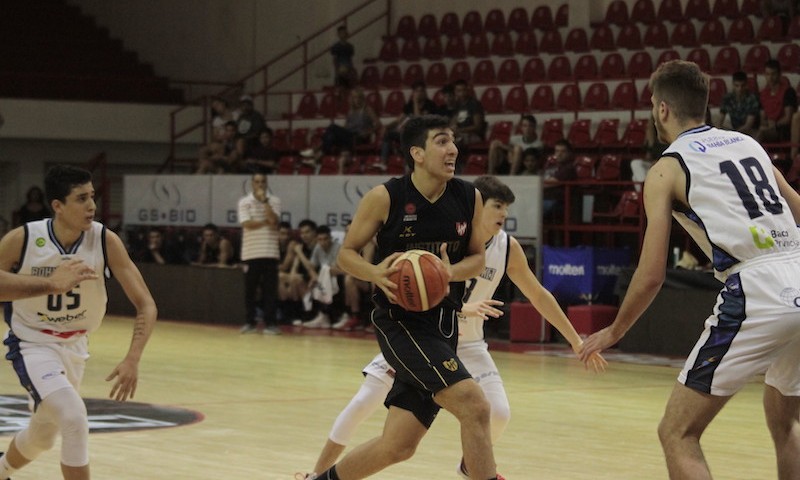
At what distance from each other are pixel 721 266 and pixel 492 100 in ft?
53.5

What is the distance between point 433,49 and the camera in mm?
24047

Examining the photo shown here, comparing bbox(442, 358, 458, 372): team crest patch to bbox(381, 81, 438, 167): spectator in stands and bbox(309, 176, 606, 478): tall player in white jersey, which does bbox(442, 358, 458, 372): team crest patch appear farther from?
bbox(381, 81, 438, 167): spectator in stands

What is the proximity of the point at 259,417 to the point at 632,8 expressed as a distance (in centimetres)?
1341

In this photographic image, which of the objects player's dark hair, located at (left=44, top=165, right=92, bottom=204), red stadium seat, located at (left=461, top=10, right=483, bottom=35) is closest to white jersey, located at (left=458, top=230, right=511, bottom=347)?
player's dark hair, located at (left=44, top=165, right=92, bottom=204)

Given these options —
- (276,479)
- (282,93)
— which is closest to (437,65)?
(282,93)

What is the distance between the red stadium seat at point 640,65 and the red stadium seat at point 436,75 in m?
3.66

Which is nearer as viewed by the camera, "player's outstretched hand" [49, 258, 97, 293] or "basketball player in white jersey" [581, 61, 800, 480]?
"basketball player in white jersey" [581, 61, 800, 480]

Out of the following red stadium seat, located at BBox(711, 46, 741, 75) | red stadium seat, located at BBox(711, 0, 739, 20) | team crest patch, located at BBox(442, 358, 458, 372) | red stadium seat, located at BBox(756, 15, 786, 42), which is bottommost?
team crest patch, located at BBox(442, 358, 458, 372)

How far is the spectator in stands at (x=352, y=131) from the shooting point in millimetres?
20984

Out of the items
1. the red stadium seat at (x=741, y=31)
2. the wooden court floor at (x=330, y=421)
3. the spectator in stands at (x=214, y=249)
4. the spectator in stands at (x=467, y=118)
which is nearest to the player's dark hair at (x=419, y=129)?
the wooden court floor at (x=330, y=421)

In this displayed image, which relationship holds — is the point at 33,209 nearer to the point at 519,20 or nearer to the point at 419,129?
the point at 519,20

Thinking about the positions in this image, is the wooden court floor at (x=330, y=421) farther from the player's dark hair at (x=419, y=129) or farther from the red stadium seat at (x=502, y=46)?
the red stadium seat at (x=502, y=46)

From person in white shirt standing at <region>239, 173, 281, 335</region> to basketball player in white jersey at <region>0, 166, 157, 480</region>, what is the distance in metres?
10.5

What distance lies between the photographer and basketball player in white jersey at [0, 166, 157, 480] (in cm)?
641
